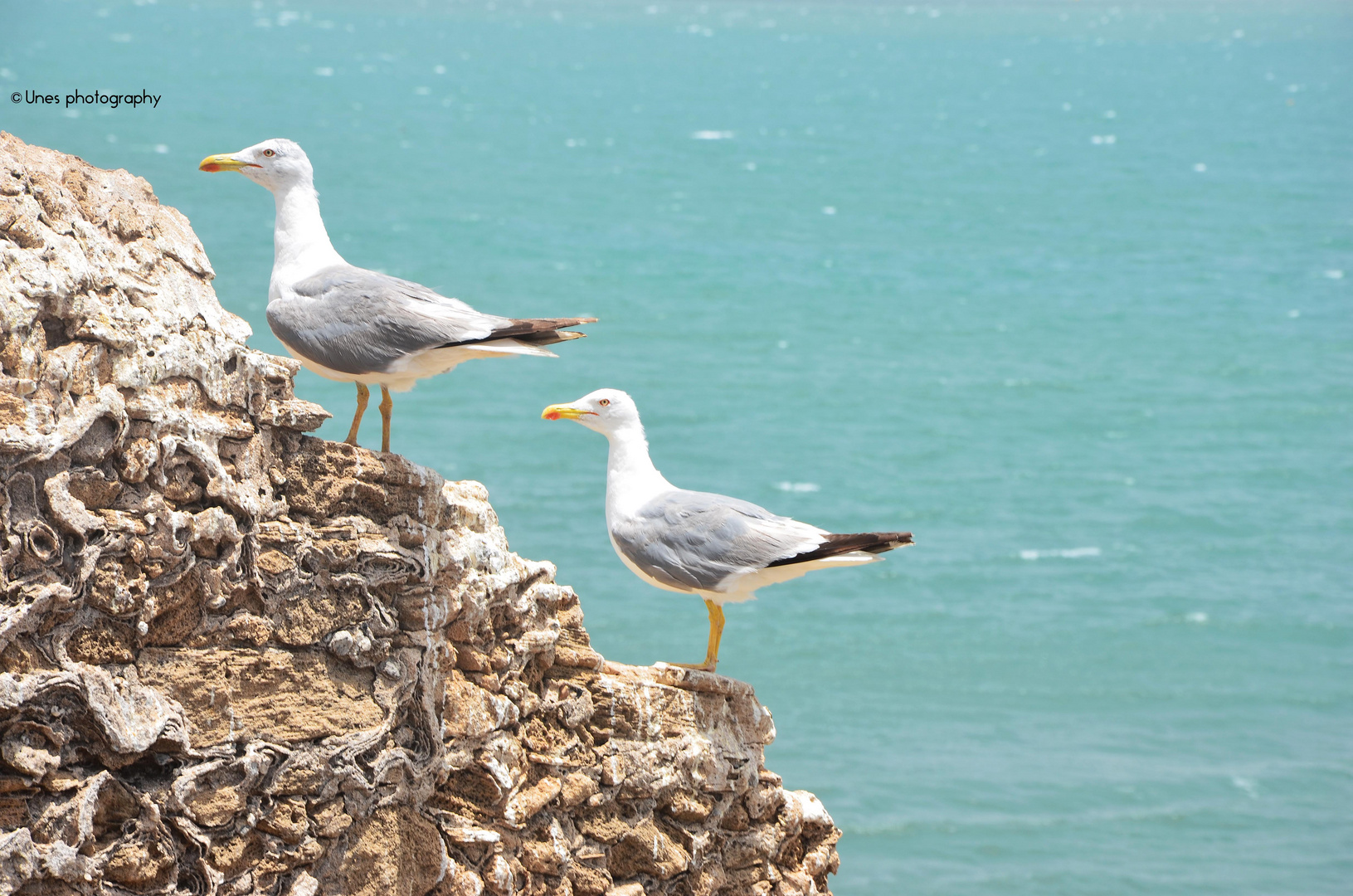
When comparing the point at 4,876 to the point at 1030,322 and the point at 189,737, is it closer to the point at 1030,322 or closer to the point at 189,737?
the point at 189,737

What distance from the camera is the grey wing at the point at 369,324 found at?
24.3 ft

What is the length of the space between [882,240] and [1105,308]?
11.1m

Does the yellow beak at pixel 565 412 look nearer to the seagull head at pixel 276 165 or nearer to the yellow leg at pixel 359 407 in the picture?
the yellow leg at pixel 359 407

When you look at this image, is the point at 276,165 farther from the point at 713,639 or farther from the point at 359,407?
the point at 713,639

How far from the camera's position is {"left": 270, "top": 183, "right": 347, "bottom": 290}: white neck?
7.85 metres

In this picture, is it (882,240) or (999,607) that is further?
(882,240)

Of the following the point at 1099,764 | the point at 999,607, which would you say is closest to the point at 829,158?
the point at 999,607

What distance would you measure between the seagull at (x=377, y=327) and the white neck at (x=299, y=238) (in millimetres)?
15

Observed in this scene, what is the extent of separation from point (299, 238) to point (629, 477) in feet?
7.39

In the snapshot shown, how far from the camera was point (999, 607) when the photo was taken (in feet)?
106

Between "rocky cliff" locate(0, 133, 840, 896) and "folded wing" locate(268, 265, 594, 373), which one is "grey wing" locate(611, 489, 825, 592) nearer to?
"rocky cliff" locate(0, 133, 840, 896)

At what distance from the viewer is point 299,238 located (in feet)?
Answer: 25.9

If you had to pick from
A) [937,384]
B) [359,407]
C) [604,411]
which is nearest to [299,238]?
[359,407]

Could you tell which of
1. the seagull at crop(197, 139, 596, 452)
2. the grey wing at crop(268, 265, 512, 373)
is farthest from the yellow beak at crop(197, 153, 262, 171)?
the grey wing at crop(268, 265, 512, 373)
